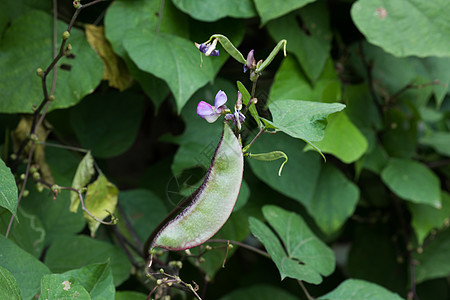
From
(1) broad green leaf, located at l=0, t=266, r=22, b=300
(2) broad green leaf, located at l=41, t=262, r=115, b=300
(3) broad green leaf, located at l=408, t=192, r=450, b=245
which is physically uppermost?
(1) broad green leaf, located at l=0, t=266, r=22, b=300

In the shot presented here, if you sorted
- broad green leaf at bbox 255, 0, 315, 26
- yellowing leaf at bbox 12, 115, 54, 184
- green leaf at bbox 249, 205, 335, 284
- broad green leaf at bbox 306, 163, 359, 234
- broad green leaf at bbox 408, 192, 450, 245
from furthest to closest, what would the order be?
1. broad green leaf at bbox 408, 192, 450, 245
2. broad green leaf at bbox 306, 163, 359, 234
3. broad green leaf at bbox 255, 0, 315, 26
4. yellowing leaf at bbox 12, 115, 54, 184
5. green leaf at bbox 249, 205, 335, 284

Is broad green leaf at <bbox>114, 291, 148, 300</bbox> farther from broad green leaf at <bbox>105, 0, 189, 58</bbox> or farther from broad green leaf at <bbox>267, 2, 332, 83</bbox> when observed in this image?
broad green leaf at <bbox>267, 2, 332, 83</bbox>

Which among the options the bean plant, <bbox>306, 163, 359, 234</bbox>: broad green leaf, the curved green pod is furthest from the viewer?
<bbox>306, 163, 359, 234</bbox>: broad green leaf

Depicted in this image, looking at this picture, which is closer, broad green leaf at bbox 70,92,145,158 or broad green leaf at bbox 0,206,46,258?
broad green leaf at bbox 0,206,46,258

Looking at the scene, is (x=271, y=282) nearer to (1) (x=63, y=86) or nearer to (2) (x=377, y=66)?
(2) (x=377, y=66)

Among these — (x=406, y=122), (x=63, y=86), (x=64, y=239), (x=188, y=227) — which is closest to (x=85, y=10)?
(x=63, y=86)

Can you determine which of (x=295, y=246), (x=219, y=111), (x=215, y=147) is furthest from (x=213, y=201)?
(x=295, y=246)

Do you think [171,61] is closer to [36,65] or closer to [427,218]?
[36,65]

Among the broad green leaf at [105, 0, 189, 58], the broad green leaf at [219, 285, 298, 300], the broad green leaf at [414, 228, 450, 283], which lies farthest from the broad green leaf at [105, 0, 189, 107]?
the broad green leaf at [414, 228, 450, 283]
